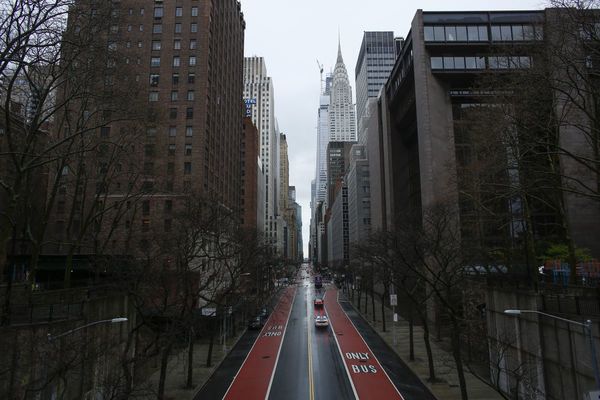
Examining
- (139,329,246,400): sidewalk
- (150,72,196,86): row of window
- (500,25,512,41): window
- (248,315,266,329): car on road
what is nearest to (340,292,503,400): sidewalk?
(248,315,266,329): car on road

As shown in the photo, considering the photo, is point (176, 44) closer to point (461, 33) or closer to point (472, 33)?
point (461, 33)

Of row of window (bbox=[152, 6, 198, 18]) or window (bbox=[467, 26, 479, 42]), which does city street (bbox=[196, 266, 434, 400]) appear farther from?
row of window (bbox=[152, 6, 198, 18])

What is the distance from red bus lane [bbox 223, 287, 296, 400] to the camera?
25.3m

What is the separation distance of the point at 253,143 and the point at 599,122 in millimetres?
110177

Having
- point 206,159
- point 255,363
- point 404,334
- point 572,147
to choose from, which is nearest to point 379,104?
point 206,159

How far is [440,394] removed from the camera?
23.9 meters

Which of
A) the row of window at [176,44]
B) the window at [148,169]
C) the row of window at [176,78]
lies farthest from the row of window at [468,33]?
the window at [148,169]

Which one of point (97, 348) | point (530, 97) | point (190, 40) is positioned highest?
point (190, 40)

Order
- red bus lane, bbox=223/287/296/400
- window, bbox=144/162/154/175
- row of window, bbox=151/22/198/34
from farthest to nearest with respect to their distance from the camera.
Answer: row of window, bbox=151/22/198/34 → window, bbox=144/162/154/175 → red bus lane, bbox=223/287/296/400

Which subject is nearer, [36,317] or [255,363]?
[36,317]

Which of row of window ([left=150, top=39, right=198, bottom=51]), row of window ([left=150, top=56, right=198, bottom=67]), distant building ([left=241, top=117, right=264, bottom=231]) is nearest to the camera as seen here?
row of window ([left=150, top=56, right=198, bottom=67])

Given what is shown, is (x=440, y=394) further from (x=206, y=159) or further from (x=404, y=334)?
(x=206, y=159)

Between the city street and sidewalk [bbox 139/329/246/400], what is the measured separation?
63 cm

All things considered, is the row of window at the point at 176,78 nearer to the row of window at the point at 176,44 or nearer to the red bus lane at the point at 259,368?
the row of window at the point at 176,44
